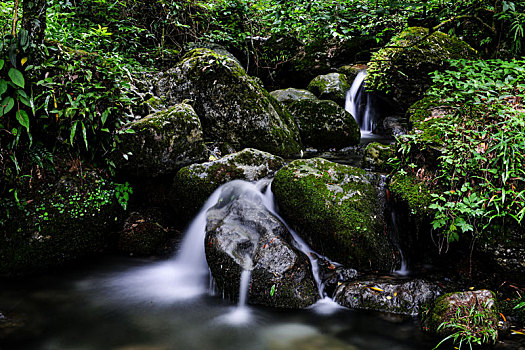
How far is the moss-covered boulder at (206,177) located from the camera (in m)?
4.64

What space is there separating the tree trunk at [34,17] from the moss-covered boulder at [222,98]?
2.27 meters

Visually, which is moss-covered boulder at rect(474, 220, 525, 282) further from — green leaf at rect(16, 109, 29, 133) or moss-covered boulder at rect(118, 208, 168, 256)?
green leaf at rect(16, 109, 29, 133)

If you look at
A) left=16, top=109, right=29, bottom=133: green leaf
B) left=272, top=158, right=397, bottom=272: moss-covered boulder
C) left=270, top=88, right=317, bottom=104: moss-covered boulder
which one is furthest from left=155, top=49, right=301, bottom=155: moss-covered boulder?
left=16, top=109, right=29, bottom=133: green leaf

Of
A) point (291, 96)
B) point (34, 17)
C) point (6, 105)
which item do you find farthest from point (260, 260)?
point (291, 96)

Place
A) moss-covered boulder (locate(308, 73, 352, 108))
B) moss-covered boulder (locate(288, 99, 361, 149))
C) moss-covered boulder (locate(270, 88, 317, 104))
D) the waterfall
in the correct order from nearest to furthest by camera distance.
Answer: moss-covered boulder (locate(288, 99, 361, 149)) → moss-covered boulder (locate(270, 88, 317, 104)) → moss-covered boulder (locate(308, 73, 352, 108)) → the waterfall

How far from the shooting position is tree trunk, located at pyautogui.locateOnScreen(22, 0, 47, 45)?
3678 mm

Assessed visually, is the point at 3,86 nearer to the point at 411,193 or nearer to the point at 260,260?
the point at 260,260

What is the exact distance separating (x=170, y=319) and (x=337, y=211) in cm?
231

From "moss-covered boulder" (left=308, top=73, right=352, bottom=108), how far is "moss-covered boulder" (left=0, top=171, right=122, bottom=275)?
6.50m

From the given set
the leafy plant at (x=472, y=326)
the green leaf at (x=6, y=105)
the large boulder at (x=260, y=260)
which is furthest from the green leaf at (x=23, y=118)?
the leafy plant at (x=472, y=326)

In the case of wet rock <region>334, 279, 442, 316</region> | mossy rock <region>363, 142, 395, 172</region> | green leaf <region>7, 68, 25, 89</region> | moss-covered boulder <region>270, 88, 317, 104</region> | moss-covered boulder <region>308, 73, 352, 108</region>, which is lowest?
wet rock <region>334, 279, 442, 316</region>

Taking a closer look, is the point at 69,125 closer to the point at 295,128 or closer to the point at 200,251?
the point at 200,251

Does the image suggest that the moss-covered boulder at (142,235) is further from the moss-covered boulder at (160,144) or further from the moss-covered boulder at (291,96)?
the moss-covered boulder at (291,96)

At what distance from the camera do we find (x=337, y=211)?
3908 mm
